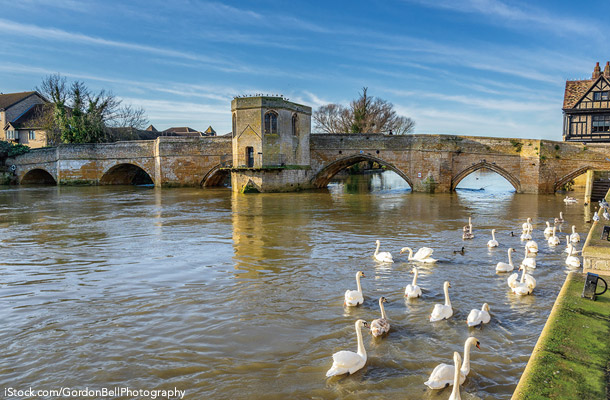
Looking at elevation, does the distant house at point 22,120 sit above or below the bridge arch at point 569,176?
above

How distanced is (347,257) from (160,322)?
6370 millimetres

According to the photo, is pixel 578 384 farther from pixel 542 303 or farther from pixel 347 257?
pixel 347 257

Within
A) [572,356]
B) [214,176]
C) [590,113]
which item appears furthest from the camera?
[590,113]

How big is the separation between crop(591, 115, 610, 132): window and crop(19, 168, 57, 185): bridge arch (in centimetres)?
5602

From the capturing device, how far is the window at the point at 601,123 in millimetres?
45594

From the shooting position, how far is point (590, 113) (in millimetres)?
46031

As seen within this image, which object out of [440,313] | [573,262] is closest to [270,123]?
[573,262]

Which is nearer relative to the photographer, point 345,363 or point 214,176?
point 345,363

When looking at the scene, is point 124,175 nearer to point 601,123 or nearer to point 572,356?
point 572,356

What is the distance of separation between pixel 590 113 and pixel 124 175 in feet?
159

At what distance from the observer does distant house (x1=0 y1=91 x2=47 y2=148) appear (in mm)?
63406

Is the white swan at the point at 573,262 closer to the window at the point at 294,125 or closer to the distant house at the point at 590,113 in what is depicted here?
the window at the point at 294,125

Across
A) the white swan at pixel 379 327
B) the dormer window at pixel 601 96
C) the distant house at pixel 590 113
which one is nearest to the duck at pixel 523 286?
the white swan at pixel 379 327

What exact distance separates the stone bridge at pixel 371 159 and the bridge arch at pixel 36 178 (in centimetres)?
184
